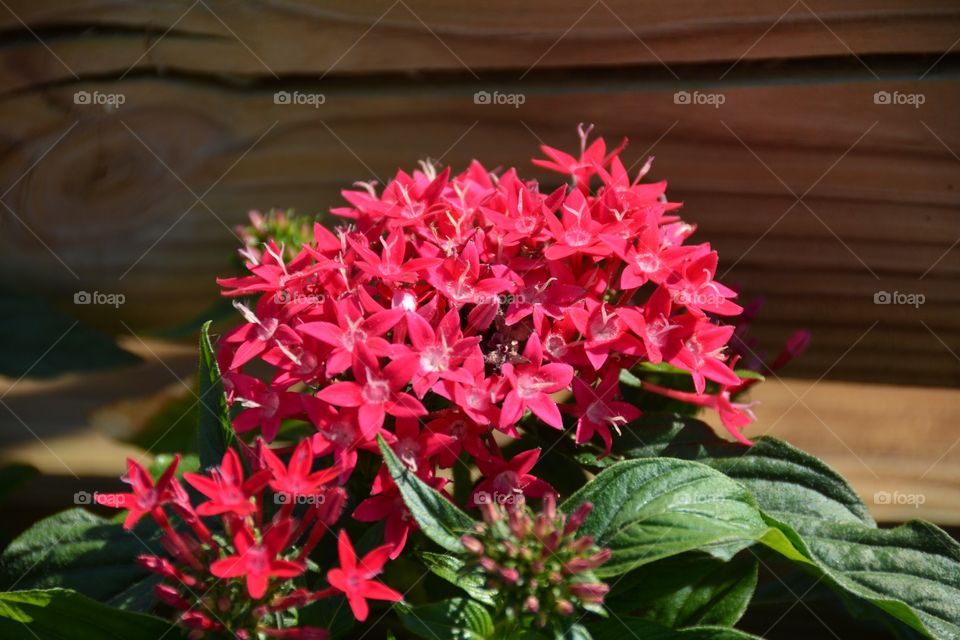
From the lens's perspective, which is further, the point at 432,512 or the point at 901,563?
the point at 901,563

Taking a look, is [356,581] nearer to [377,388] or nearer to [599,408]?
[377,388]

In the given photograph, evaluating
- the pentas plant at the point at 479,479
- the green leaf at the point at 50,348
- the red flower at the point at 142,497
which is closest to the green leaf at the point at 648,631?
the pentas plant at the point at 479,479

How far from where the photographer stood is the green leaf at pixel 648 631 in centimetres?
82

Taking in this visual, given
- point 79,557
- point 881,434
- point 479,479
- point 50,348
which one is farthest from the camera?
point 50,348

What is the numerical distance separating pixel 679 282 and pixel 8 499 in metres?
1.17

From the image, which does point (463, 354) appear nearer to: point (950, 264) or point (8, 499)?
point (950, 264)

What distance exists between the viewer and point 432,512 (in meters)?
0.76

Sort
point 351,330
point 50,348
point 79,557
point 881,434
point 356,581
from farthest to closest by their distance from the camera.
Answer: point 50,348
point 881,434
point 79,557
point 351,330
point 356,581

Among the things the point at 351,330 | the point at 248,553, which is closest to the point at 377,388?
the point at 351,330

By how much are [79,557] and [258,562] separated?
45cm

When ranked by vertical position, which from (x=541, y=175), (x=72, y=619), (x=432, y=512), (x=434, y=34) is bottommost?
(x=72, y=619)

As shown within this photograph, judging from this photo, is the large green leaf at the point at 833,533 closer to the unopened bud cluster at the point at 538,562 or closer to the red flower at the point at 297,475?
the unopened bud cluster at the point at 538,562

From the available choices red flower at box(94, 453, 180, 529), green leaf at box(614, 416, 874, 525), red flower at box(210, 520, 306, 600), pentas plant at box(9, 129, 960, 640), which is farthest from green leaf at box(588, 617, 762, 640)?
red flower at box(94, 453, 180, 529)

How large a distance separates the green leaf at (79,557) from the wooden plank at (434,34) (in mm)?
756
